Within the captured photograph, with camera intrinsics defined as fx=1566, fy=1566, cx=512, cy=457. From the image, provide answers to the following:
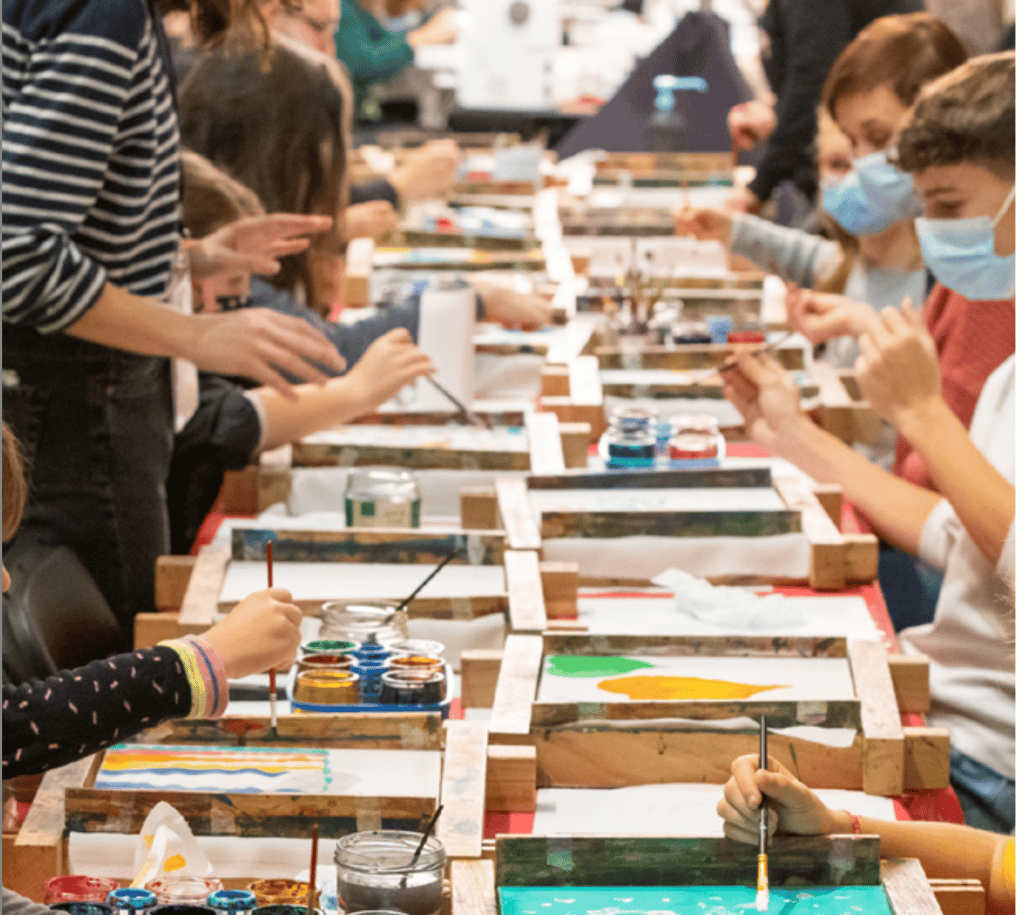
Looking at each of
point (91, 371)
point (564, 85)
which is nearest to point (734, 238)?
point (91, 371)

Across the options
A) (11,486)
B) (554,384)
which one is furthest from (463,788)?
(554,384)

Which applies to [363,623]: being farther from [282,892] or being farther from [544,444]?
[544,444]

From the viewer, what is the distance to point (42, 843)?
1434 millimetres

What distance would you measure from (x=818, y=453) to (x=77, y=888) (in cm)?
166

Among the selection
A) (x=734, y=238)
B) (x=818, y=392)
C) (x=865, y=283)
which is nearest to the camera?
(x=818, y=392)

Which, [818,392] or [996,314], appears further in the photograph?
[818,392]

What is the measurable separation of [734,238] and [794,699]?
3303 mm

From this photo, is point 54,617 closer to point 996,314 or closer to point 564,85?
point 996,314

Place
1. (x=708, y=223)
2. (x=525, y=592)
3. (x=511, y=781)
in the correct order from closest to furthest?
(x=511, y=781) → (x=525, y=592) → (x=708, y=223)

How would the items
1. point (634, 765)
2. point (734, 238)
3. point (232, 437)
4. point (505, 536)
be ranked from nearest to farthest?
point (634, 765) < point (505, 536) < point (232, 437) < point (734, 238)

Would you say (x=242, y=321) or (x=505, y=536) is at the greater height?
(x=242, y=321)

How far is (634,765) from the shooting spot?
64.5 inches

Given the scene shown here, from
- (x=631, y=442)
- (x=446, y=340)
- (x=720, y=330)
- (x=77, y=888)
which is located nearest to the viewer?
(x=77, y=888)

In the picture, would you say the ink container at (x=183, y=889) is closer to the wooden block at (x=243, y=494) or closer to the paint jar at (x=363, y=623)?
the paint jar at (x=363, y=623)
